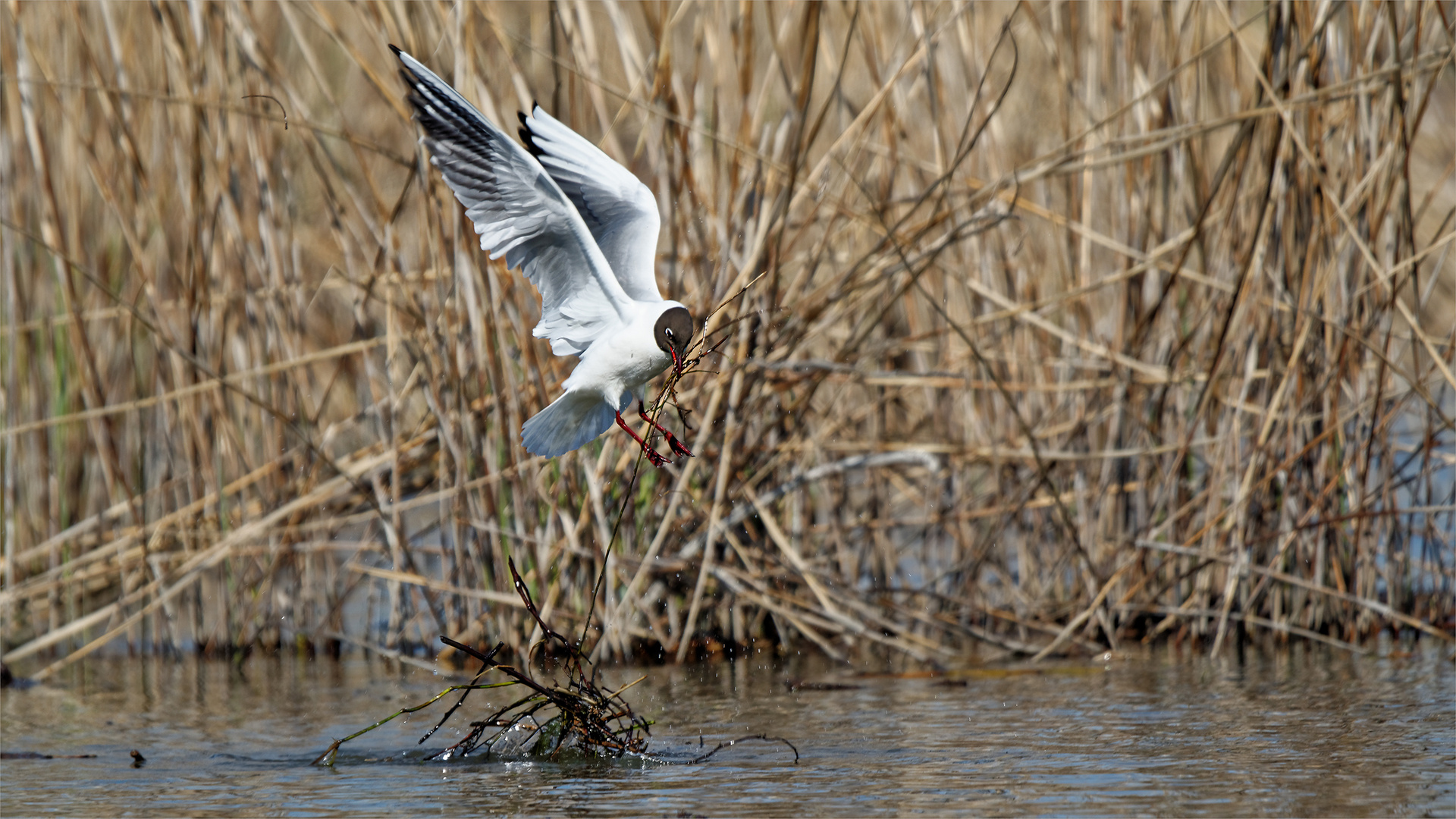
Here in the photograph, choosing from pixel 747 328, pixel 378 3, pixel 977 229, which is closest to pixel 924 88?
pixel 977 229

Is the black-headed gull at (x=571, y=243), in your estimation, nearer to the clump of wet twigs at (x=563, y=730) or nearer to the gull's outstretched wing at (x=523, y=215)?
the gull's outstretched wing at (x=523, y=215)

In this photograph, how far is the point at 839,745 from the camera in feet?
14.1

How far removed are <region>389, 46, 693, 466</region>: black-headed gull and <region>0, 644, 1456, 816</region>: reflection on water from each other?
881mm

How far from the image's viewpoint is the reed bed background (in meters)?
5.38

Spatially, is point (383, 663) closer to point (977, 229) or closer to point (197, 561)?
point (197, 561)

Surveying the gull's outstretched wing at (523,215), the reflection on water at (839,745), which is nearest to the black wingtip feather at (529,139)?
the gull's outstretched wing at (523,215)

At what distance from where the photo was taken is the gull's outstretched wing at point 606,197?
468 centimetres

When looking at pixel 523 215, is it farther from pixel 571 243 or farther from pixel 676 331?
pixel 676 331

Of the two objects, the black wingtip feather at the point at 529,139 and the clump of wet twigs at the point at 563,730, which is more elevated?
the black wingtip feather at the point at 529,139

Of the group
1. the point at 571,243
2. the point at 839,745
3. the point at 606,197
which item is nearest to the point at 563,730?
the point at 839,745

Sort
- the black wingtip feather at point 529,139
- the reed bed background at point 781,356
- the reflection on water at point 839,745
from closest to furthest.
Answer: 1. the reflection on water at point 839,745
2. the black wingtip feather at point 529,139
3. the reed bed background at point 781,356

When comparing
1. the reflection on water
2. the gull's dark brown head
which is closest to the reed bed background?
the reflection on water

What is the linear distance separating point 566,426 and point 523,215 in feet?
2.13

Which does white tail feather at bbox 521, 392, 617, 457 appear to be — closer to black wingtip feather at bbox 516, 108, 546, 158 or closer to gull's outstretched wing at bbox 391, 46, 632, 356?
gull's outstretched wing at bbox 391, 46, 632, 356
